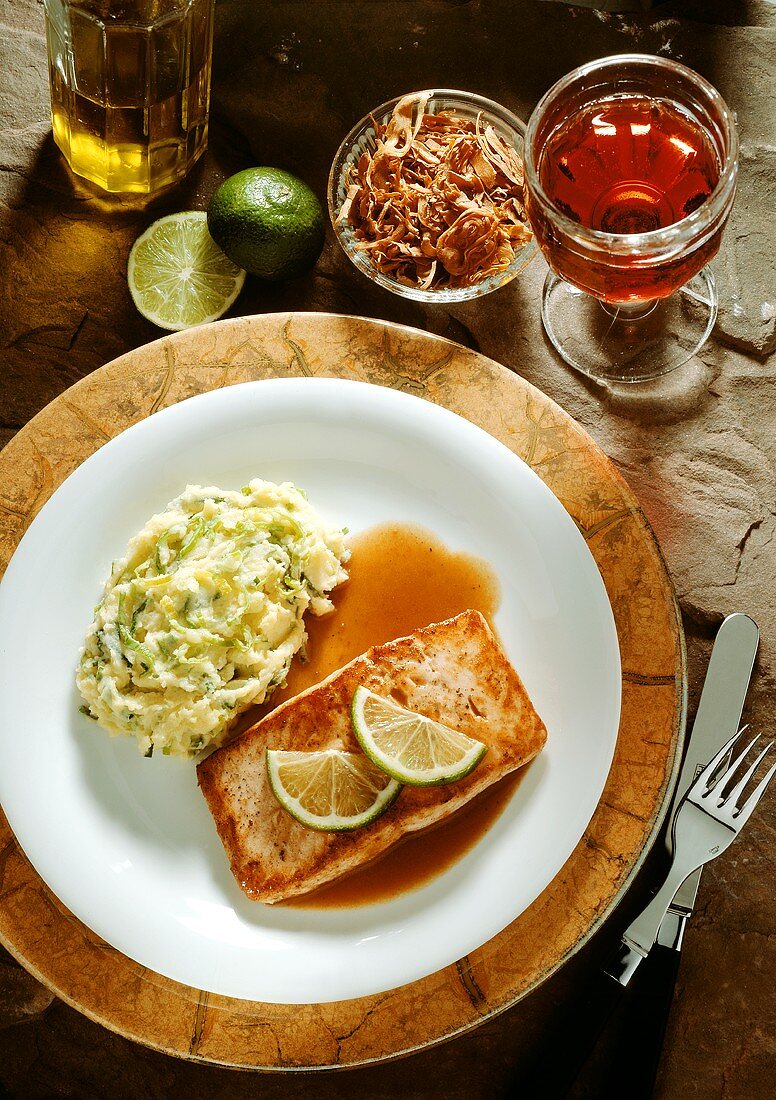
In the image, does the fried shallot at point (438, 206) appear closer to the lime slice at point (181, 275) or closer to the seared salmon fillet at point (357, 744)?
the lime slice at point (181, 275)

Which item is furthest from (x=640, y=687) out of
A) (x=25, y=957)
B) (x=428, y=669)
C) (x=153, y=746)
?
(x=25, y=957)

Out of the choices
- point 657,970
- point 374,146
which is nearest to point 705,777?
point 657,970

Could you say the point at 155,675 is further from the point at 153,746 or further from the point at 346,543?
the point at 346,543

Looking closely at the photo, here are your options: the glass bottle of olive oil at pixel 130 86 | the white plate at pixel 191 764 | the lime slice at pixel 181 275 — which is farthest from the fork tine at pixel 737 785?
the glass bottle of olive oil at pixel 130 86

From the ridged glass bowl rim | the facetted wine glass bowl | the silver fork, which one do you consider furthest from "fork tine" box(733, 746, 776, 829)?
the ridged glass bowl rim

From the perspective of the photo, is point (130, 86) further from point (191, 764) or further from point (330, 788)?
point (330, 788)
